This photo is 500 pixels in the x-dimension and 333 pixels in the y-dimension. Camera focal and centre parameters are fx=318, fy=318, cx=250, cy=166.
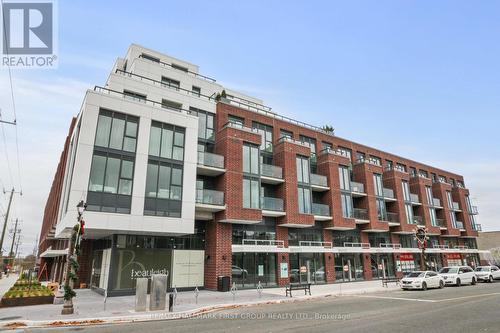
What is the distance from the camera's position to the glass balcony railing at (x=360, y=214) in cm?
3393

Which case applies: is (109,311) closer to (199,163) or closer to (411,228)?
(199,163)

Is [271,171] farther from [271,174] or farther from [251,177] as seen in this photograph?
[251,177]

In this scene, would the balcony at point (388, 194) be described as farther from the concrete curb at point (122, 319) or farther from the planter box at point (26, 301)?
the planter box at point (26, 301)

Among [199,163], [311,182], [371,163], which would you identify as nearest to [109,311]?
[199,163]

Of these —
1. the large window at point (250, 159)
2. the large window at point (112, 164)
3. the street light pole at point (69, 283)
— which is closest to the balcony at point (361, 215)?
the large window at point (250, 159)

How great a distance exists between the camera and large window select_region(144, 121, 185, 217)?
69.2 ft

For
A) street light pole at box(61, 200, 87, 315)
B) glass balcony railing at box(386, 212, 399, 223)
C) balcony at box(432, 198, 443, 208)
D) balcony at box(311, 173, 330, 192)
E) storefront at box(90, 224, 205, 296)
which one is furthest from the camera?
balcony at box(432, 198, 443, 208)

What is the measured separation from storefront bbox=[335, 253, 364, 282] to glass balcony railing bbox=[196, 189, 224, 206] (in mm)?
14395

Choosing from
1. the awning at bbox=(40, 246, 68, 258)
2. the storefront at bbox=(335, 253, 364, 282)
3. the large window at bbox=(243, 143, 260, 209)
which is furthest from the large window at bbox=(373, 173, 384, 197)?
the awning at bbox=(40, 246, 68, 258)

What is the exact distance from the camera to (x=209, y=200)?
2383 centimetres

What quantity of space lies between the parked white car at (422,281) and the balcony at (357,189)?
11193mm

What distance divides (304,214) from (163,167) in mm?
13322

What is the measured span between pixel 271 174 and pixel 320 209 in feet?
21.2

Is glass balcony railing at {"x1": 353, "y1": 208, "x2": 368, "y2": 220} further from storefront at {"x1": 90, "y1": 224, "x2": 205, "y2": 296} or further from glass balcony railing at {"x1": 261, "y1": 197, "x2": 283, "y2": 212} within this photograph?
storefront at {"x1": 90, "y1": 224, "x2": 205, "y2": 296}
